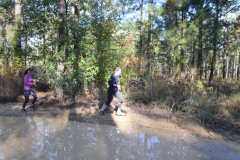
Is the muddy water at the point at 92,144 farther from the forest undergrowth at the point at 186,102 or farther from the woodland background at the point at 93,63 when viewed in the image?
the woodland background at the point at 93,63

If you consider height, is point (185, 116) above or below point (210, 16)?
below

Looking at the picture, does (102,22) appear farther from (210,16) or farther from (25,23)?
(210,16)

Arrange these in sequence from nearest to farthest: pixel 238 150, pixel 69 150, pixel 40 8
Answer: pixel 69 150
pixel 238 150
pixel 40 8

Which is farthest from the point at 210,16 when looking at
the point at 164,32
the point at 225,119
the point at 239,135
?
the point at 239,135

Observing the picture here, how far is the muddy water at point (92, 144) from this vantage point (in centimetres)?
558

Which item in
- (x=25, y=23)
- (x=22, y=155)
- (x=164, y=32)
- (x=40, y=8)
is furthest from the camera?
(x=164, y=32)

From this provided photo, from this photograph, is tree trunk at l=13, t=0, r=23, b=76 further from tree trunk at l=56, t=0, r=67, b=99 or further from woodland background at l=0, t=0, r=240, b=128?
tree trunk at l=56, t=0, r=67, b=99

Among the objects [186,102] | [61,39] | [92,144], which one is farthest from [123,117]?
[61,39]

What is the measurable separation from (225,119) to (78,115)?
5.23 m

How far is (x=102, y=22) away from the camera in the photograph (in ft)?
38.9

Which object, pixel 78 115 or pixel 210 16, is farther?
pixel 210 16

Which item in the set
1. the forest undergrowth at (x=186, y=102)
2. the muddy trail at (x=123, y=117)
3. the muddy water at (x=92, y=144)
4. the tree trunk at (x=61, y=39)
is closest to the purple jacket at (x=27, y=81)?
the muddy trail at (x=123, y=117)

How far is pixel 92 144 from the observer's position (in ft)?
20.7

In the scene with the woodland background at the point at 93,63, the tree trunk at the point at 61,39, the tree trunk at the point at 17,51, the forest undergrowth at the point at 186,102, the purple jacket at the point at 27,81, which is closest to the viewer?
the forest undergrowth at the point at 186,102
